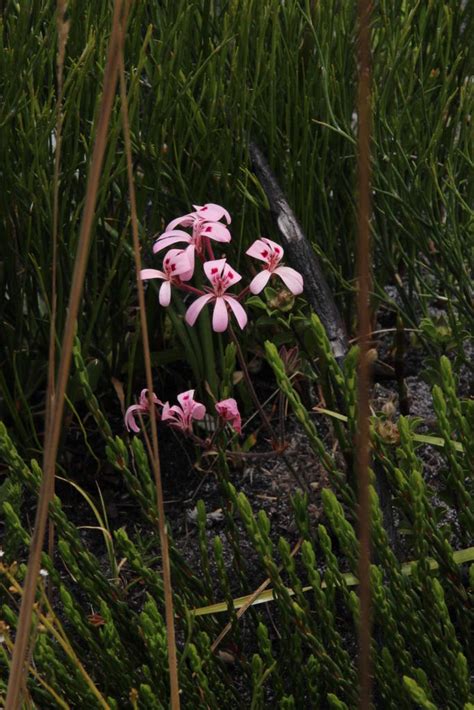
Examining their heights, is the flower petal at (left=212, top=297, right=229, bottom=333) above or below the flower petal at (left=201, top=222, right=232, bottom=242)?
below

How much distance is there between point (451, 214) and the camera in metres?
1.92

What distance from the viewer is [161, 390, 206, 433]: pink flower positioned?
1.64 meters

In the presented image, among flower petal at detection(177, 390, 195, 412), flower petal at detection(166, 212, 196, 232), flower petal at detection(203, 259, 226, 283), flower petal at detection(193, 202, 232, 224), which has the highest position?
flower petal at detection(193, 202, 232, 224)

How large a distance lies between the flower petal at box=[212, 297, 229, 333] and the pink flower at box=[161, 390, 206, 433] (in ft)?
0.49

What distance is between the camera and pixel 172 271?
1600 mm

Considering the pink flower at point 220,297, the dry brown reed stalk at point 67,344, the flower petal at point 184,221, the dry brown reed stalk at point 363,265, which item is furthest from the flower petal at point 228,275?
the dry brown reed stalk at point 363,265

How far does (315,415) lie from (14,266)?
757mm

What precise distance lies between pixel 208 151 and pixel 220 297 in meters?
0.54

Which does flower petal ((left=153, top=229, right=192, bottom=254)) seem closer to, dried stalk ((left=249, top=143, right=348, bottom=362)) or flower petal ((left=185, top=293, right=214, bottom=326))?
flower petal ((left=185, top=293, right=214, bottom=326))

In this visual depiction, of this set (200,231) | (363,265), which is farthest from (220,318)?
(363,265)

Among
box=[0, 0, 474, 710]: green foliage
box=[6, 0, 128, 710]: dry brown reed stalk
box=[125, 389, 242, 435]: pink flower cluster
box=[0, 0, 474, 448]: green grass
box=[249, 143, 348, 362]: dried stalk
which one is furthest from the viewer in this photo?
box=[0, 0, 474, 448]: green grass

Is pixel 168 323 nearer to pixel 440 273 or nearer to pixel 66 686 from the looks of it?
pixel 440 273

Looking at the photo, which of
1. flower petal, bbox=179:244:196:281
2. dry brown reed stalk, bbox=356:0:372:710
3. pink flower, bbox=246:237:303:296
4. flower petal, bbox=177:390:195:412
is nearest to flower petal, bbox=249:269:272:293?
pink flower, bbox=246:237:303:296

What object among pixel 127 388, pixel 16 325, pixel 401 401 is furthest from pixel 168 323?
pixel 401 401
